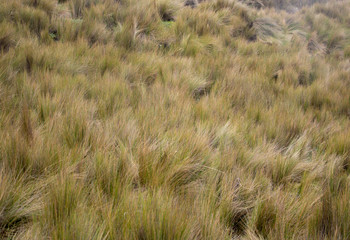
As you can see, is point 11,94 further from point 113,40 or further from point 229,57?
point 229,57

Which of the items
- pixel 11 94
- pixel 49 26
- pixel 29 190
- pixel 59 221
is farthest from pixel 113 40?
pixel 59 221

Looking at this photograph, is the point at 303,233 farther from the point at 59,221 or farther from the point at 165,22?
the point at 165,22

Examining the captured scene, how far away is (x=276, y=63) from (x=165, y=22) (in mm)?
2379

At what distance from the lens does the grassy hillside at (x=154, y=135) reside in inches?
44.8

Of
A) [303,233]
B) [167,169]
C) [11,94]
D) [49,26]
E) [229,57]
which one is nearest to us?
[303,233]

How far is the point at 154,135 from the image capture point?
189 cm

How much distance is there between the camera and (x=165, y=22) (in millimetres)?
5332

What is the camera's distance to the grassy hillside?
1137 mm

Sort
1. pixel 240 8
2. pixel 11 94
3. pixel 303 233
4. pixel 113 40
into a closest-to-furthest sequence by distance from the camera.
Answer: pixel 303 233, pixel 11 94, pixel 113 40, pixel 240 8

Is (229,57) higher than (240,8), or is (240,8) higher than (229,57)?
(240,8)

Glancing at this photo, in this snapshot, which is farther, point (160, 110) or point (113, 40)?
point (113, 40)

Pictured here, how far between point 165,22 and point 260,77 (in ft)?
8.15

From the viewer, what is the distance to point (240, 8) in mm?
6898

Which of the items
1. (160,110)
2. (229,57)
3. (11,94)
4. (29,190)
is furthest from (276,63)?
(29,190)
